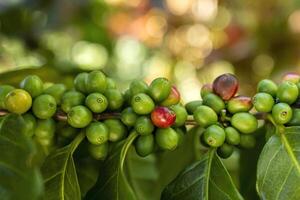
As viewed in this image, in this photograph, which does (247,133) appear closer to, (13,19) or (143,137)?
(143,137)

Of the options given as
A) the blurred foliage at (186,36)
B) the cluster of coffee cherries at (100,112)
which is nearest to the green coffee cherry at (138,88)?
the cluster of coffee cherries at (100,112)

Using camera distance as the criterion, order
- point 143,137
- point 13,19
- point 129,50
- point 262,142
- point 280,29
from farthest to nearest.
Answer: point 129,50
point 280,29
point 13,19
point 262,142
point 143,137

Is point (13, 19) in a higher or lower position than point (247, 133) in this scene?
lower

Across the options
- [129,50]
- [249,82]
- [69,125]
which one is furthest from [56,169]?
[129,50]

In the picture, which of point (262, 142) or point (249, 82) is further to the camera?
point (249, 82)

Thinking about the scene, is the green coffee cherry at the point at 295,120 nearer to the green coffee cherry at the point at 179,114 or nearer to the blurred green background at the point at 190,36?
the green coffee cherry at the point at 179,114

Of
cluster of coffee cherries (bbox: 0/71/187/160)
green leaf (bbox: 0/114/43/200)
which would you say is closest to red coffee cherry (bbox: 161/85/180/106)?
cluster of coffee cherries (bbox: 0/71/187/160)

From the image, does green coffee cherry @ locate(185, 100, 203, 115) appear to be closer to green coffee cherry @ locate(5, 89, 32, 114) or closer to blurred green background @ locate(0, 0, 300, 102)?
green coffee cherry @ locate(5, 89, 32, 114)
